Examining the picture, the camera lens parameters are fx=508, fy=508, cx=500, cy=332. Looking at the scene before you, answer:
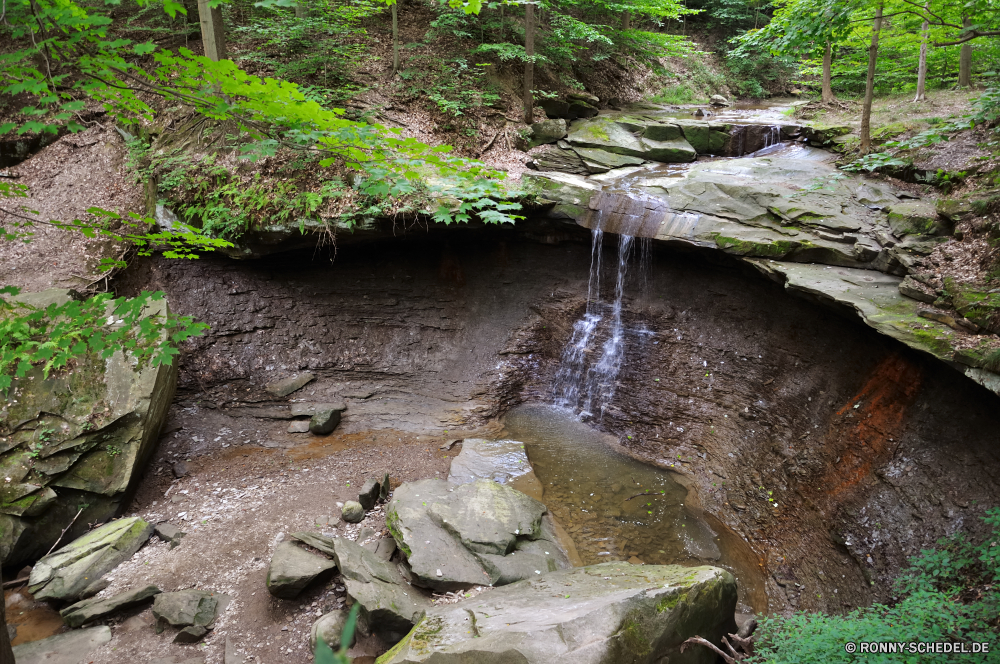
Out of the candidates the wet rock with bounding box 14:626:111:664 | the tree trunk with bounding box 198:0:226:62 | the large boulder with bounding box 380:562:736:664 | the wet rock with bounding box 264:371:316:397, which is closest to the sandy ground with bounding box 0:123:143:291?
the tree trunk with bounding box 198:0:226:62

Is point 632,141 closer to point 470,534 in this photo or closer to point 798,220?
point 798,220

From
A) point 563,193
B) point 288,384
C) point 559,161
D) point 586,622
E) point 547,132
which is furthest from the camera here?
point 547,132

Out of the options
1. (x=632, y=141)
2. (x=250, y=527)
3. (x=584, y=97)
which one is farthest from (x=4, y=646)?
(x=584, y=97)

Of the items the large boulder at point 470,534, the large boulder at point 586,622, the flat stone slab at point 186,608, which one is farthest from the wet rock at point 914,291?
the flat stone slab at point 186,608

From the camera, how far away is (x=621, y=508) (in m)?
7.11

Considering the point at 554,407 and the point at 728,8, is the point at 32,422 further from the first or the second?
the point at 728,8

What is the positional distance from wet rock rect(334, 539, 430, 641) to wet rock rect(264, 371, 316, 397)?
14.7 ft

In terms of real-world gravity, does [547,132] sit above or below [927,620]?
above

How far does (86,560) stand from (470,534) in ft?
13.6

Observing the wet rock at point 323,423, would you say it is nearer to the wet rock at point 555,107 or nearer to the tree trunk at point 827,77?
the wet rock at point 555,107

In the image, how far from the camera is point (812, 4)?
7.06m

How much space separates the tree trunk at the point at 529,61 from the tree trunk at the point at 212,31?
19.0ft

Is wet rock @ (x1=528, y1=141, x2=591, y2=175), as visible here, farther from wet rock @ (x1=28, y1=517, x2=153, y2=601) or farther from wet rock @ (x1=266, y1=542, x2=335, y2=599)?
wet rock @ (x1=28, y1=517, x2=153, y2=601)

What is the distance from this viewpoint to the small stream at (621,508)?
20.6 ft
